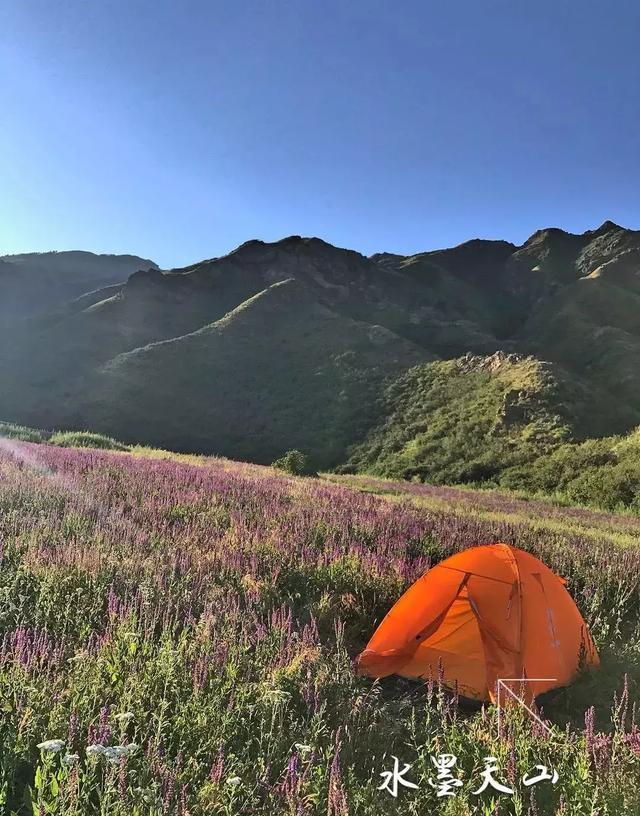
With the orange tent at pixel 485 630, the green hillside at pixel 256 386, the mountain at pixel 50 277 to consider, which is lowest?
the orange tent at pixel 485 630

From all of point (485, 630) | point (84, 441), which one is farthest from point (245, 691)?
point (84, 441)

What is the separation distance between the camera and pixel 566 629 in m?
5.27

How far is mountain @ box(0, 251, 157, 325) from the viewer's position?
346ft

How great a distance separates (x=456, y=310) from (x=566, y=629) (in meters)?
89.9

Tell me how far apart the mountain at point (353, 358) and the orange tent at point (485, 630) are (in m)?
26.8

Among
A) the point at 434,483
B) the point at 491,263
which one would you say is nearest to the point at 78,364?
the point at 434,483

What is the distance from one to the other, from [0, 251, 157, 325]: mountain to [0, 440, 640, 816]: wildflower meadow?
92.1 m

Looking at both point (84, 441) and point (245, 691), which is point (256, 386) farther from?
point (245, 691)

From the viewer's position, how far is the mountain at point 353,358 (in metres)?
38.4

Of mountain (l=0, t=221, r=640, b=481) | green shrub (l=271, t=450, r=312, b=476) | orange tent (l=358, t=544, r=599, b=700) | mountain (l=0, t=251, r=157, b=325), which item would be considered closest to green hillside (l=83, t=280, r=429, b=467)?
mountain (l=0, t=221, r=640, b=481)

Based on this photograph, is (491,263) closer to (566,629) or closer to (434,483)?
(434,483)

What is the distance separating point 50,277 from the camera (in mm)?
122000

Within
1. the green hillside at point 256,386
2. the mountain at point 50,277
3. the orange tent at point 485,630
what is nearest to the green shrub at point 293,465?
the green hillside at point 256,386

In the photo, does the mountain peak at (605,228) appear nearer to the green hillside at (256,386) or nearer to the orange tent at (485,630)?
the green hillside at (256,386)
